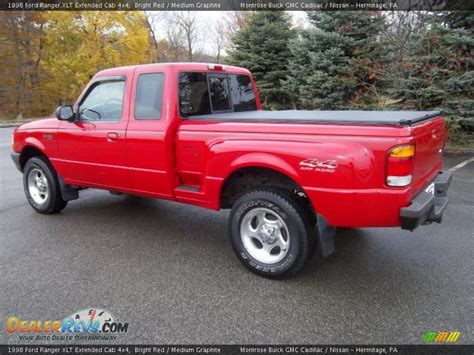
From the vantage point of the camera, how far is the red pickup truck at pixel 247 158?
270 cm

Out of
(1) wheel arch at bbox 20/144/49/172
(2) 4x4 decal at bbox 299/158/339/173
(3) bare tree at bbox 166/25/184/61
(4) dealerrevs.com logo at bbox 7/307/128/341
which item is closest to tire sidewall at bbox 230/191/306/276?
(2) 4x4 decal at bbox 299/158/339/173

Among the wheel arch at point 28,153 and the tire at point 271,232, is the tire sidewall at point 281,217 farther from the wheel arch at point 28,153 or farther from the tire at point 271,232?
the wheel arch at point 28,153

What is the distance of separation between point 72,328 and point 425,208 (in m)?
2.75

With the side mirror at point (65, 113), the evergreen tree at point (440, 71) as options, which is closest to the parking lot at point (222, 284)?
the side mirror at point (65, 113)

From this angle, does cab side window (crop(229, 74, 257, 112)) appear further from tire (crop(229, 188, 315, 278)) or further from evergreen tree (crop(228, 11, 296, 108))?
evergreen tree (crop(228, 11, 296, 108))

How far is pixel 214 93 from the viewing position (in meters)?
4.26

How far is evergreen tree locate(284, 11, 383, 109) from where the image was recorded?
401 inches

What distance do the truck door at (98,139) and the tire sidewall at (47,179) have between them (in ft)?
0.84

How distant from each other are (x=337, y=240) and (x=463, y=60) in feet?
24.5

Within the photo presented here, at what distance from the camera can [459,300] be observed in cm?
287

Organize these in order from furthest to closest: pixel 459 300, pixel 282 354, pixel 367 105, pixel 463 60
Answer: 1. pixel 367 105
2. pixel 463 60
3. pixel 459 300
4. pixel 282 354

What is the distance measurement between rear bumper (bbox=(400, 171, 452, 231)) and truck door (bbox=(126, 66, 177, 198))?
2220mm

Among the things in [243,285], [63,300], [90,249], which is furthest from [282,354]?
[90,249]

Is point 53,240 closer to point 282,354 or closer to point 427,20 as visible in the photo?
point 282,354
